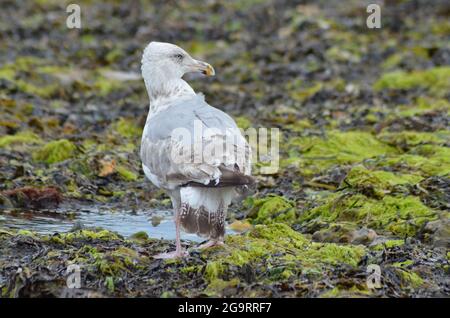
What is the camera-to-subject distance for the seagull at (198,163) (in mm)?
6391

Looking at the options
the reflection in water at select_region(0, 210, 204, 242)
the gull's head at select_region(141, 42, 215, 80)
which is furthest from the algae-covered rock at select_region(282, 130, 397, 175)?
the gull's head at select_region(141, 42, 215, 80)

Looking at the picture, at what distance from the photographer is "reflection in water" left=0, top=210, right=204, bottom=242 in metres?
8.10

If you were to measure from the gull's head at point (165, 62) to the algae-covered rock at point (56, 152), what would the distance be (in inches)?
111

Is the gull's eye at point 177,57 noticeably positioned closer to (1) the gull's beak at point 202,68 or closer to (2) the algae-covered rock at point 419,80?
(1) the gull's beak at point 202,68

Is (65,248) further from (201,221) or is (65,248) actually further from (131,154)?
(131,154)

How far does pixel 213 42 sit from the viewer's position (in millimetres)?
18188

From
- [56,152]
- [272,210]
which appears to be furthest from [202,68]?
[56,152]

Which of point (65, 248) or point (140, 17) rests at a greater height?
point (140, 17)

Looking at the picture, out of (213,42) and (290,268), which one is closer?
(290,268)

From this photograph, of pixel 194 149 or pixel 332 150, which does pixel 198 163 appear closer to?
pixel 194 149

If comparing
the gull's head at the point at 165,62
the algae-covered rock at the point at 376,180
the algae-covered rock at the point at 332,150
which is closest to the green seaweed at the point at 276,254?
the algae-covered rock at the point at 376,180

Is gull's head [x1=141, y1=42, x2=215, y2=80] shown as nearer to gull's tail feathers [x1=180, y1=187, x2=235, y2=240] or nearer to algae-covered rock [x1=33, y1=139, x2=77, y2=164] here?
gull's tail feathers [x1=180, y1=187, x2=235, y2=240]
